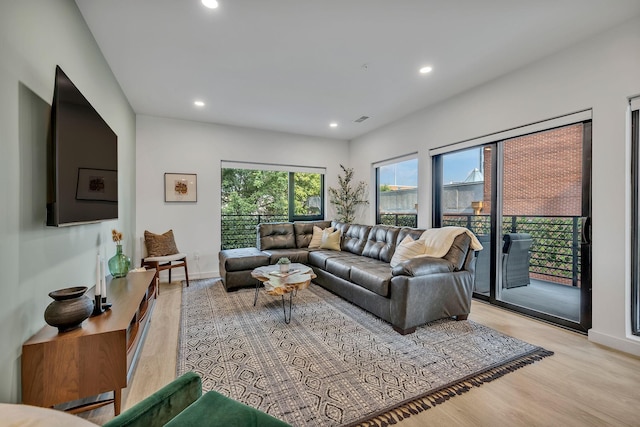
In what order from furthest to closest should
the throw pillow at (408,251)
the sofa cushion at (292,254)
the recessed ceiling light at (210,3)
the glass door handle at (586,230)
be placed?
the sofa cushion at (292,254) < the throw pillow at (408,251) < the glass door handle at (586,230) < the recessed ceiling light at (210,3)

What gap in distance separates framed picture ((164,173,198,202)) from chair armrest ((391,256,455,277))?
359 centimetres

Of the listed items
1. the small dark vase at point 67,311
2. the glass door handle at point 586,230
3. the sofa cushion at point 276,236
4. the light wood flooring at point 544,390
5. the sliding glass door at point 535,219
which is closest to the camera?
the small dark vase at point 67,311

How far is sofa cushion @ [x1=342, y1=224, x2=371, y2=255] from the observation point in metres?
4.20

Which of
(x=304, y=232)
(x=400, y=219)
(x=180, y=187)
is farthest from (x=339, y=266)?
(x=180, y=187)

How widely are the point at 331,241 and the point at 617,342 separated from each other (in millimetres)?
3326

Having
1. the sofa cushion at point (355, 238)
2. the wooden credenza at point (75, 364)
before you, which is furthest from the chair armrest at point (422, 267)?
the wooden credenza at point (75, 364)

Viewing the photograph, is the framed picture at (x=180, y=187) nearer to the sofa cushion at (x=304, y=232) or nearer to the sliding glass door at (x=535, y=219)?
the sofa cushion at (x=304, y=232)

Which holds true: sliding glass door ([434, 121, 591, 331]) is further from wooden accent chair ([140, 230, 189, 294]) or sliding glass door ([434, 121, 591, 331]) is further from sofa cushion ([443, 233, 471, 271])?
wooden accent chair ([140, 230, 189, 294])

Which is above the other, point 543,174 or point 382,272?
point 543,174

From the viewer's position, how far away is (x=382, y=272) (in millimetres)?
2910

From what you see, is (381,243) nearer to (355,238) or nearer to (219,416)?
(355,238)

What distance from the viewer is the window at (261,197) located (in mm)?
5129

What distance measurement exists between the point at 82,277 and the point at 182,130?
3101 millimetres

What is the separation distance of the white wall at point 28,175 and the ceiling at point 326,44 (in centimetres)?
55
